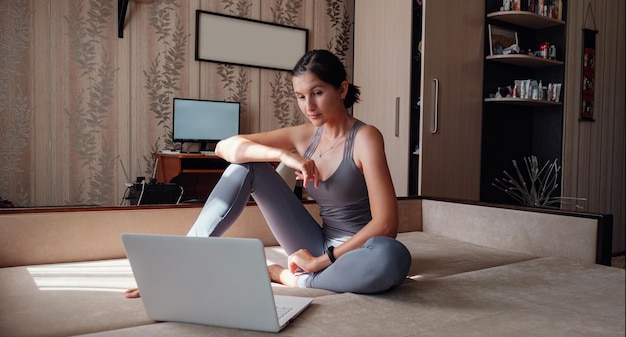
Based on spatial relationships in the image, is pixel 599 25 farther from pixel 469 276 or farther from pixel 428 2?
pixel 469 276

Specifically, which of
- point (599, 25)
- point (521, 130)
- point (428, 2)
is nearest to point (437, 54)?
point (428, 2)

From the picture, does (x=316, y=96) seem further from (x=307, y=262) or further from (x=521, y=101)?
(x=521, y=101)

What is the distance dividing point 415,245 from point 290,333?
4.02 ft

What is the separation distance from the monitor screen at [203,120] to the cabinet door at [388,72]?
3.87ft

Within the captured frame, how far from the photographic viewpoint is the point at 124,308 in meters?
1.26

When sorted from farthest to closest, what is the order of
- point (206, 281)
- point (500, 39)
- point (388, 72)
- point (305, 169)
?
point (388, 72)
point (500, 39)
point (305, 169)
point (206, 281)

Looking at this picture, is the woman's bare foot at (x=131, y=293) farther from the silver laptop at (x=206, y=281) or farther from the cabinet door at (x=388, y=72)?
the cabinet door at (x=388, y=72)

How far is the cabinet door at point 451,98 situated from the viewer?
3.85 meters

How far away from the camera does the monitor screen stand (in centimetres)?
406

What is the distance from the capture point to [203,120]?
163 inches

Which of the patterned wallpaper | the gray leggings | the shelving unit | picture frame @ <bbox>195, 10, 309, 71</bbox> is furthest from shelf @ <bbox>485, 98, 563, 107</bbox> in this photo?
the gray leggings

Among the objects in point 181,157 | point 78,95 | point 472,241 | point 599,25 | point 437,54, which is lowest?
point 472,241

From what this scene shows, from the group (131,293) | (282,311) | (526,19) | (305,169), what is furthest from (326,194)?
(526,19)

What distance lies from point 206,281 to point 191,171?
2793mm
